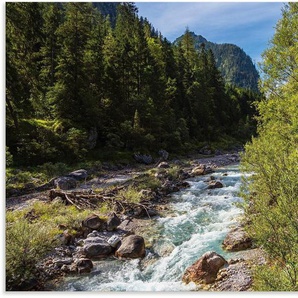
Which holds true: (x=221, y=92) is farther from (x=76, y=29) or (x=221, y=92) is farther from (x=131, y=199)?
(x=131, y=199)

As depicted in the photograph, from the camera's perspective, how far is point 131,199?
44.5 feet

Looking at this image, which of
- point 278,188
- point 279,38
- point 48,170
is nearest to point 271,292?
point 278,188

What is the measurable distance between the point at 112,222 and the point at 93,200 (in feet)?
9.56

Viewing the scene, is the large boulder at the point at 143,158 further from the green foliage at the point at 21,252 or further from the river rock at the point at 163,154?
the green foliage at the point at 21,252

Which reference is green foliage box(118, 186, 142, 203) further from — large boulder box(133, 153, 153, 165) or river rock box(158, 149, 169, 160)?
river rock box(158, 149, 169, 160)

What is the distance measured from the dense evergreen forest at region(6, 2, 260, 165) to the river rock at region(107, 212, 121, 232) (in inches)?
204

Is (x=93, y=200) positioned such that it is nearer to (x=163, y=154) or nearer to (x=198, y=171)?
(x=198, y=171)

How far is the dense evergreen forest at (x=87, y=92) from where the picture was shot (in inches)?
610

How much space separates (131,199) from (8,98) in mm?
7267

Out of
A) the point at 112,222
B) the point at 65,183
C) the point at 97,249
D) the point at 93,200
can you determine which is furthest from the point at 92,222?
the point at 65,183

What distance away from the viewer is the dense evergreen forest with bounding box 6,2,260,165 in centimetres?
1548

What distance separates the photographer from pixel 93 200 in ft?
44.0

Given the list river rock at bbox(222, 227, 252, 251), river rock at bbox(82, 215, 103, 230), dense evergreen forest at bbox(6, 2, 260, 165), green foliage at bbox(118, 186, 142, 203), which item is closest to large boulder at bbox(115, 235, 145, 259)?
river rock at bbox(82, 215, 103, 230)

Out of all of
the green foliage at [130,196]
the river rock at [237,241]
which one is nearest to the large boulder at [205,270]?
the river rock at [237,241]
